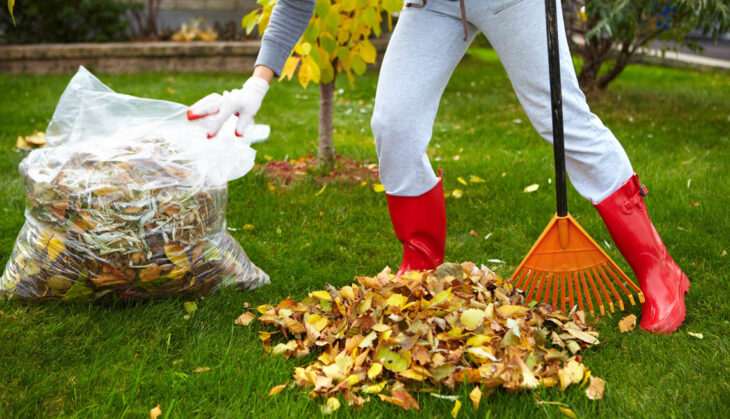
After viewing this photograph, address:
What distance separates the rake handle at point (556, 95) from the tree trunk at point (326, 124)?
181 centimetres

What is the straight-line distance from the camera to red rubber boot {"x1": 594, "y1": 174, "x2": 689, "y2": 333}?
197cm

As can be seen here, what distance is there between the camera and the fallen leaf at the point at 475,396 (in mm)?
1546

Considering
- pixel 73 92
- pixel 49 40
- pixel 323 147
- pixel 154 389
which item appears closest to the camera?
pixel 154 389

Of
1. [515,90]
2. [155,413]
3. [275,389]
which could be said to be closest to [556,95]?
[515,90]

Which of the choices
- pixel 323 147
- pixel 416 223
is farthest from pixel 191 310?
pixel 323 147

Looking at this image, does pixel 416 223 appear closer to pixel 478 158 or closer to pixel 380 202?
pixel 380 202

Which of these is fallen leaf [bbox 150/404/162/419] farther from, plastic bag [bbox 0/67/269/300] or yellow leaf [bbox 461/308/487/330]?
yellow leaf [bbox 461/308/487/330]

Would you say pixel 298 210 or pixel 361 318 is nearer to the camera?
pixel 361 318

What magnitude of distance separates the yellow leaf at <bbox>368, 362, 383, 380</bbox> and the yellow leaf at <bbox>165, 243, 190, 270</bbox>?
76 centimetres

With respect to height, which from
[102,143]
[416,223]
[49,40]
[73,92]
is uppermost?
[73,92]

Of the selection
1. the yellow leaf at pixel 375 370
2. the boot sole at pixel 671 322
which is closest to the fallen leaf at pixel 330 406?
the yellow leaf at pixel 375 370

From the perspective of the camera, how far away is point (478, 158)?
3895 millimetres

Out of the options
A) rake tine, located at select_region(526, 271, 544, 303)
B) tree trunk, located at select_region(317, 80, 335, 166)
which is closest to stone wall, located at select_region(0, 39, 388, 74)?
tree trunk, located at select_region(317, 80, 335, 166)

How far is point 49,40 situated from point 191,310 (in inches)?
307
